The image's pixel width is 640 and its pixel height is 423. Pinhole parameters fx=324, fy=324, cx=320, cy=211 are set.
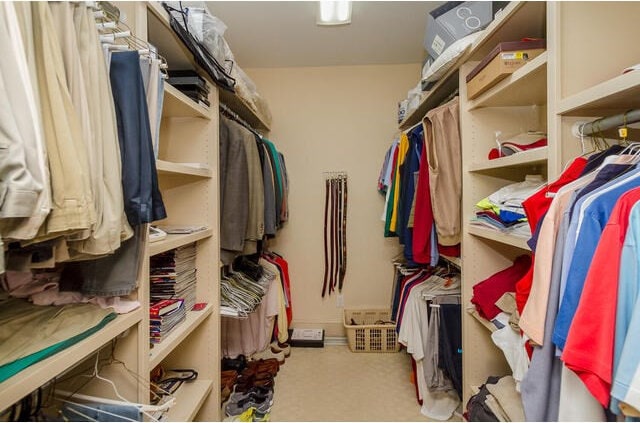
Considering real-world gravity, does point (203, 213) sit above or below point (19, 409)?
above

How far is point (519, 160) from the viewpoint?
4.15 ft

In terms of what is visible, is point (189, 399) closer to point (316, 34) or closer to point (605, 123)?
point (605, 123)

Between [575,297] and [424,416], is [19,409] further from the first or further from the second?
[424,416]

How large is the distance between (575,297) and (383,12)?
2047 mm

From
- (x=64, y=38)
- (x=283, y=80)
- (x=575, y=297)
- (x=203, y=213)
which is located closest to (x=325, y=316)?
(x=203, y=213)

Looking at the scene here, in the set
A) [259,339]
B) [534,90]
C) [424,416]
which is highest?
[534,90]

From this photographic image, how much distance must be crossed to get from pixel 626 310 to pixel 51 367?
3.93 ft

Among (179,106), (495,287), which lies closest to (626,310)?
(495,287)

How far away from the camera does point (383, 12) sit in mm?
2121

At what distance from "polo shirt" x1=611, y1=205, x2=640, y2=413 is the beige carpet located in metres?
1.56

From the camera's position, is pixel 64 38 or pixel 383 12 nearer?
pixel 64 38

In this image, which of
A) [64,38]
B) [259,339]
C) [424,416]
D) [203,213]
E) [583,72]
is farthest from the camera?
[259,339]

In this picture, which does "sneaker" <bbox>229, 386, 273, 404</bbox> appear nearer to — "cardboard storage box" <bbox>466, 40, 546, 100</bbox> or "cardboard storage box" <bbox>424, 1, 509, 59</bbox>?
"cardboard storage box" <bbox>466, 40, 546, 100</bbox>

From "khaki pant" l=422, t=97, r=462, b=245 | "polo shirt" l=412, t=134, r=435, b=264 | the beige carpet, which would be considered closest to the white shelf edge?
"khaki pant" l=422, t=97, r=462, b=245
